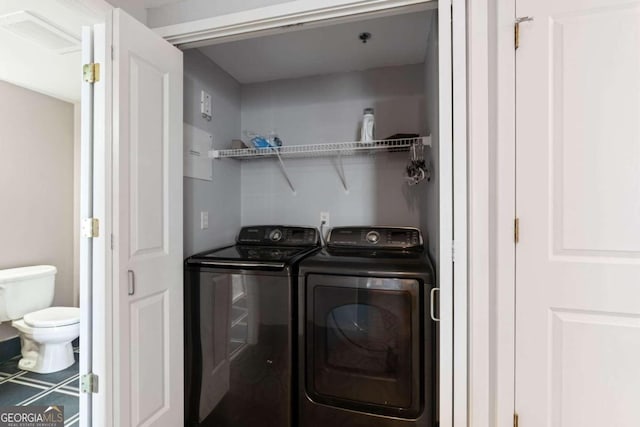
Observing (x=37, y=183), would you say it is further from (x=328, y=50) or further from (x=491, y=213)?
(x=491, y=213)

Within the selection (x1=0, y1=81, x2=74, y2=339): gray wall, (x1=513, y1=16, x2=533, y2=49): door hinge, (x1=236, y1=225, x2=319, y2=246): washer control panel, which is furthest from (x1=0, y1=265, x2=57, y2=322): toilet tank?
(x1=513, y1=16, x2=533, y2=49): door hinge

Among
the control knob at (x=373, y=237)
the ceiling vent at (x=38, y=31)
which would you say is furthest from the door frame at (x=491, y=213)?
the ceiling vent at (x=38, y=31)

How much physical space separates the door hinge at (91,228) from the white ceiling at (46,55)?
84 cm

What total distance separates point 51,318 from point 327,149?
2612 mm

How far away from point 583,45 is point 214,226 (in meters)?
2.19

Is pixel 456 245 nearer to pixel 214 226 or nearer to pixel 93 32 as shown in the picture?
pixel 214 226

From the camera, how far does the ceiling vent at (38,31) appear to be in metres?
1.63

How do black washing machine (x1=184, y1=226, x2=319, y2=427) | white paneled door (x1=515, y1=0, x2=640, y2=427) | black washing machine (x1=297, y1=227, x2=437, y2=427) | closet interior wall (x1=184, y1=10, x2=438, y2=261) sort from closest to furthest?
white paneled door (x1=515, y1=0, x2=640, y2=427) < black washing machine (x1=297, y1=227, x2=437, y2=427) < black washing machine (x1=184, y1=226, x2=319, y2=427) < closet interior wall (x1=184, y1=10, x2=438, y2=261)

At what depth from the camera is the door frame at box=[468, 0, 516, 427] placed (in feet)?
3.99

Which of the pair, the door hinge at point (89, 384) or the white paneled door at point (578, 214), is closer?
the white paneled door at point (578, 214)

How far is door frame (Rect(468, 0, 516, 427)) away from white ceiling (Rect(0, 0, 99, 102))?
5.30ft

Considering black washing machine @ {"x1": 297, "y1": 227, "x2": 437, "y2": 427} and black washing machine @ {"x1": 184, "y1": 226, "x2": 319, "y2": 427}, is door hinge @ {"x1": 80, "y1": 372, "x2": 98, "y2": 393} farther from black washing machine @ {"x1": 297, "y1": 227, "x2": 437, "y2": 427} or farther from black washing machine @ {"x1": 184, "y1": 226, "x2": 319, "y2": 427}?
black washing machine @ {"x1": 297, "y1": 227, "x2": 437, "y2": 427}

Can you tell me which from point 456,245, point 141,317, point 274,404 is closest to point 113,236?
point 141,317

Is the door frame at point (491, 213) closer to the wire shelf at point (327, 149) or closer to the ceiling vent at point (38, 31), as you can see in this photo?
the wire shelf at point (327, 149)
